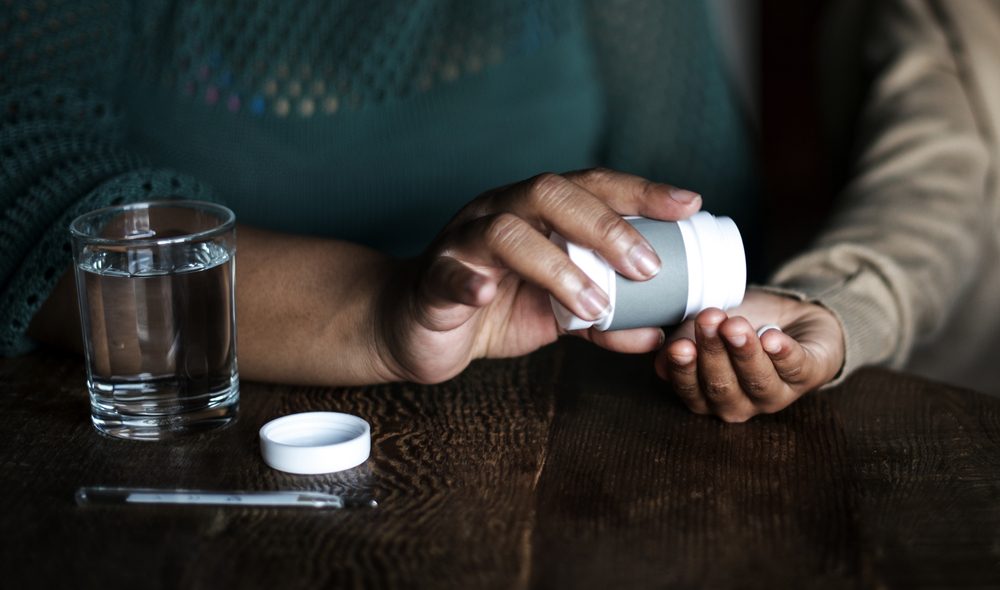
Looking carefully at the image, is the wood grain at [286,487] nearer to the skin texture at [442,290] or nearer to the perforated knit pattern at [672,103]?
the skin texture at [442,290]

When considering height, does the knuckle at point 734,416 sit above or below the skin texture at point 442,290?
below

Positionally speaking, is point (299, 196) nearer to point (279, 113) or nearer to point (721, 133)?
point (279, 113)

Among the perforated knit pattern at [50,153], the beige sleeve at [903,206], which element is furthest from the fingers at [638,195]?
the perforated knit pattern at [50,153]

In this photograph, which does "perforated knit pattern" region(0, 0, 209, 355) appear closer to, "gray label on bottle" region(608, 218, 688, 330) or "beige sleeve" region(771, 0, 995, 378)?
"gray label on bottle" region(608, 218, 688, 330)

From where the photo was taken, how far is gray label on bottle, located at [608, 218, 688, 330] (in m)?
0.67

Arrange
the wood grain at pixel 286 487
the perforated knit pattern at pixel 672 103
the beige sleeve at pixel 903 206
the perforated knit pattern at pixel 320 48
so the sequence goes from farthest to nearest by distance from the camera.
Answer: the perforated knit pattern at pixel 672 103 < the perforated knit pattern at pixel 320 48 < the beige sleeve at pixel 903 206 < the wood grain at pixel 286 487

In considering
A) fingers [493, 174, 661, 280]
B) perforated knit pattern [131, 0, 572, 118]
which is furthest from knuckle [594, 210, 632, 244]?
perforated knit pattern [131, 0, 572, 118]

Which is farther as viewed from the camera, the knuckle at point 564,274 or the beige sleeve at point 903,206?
the beige sleeve at point 903,206

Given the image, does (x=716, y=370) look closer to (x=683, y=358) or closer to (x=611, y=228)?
(x=683, y=358)

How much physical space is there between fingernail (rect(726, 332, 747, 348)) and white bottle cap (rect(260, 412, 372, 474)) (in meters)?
0.26

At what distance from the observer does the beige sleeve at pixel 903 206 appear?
93 centimetres

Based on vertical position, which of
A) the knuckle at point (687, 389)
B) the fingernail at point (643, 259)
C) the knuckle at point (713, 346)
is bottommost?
the knuckle at point (687, 389)

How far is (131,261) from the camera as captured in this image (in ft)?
2.16

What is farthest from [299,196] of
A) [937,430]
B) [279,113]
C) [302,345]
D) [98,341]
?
[937,430]
